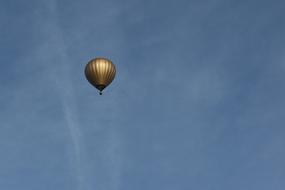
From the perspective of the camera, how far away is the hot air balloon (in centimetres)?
11756

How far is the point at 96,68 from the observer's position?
119812 mm

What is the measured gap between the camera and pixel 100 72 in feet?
391

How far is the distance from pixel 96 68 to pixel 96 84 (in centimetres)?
352

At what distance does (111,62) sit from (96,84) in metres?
5.95

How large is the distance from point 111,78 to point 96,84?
3292mm

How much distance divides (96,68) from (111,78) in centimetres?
276

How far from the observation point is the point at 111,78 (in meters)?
120

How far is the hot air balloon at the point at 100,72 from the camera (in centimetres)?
11756

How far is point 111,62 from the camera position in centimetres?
12169

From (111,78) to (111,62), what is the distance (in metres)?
3.25

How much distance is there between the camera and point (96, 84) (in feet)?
385
